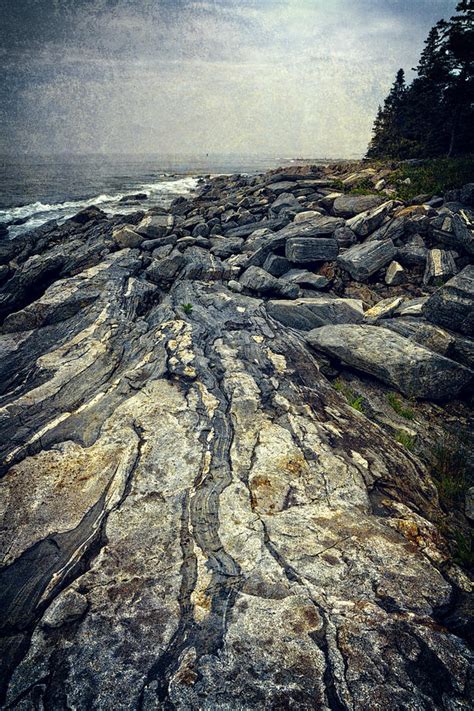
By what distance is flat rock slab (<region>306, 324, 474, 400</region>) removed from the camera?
9188mm

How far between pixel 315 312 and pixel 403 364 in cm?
407

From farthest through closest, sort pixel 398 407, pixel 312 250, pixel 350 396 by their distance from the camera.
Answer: pixel 312 250, pixel 350 396, pixel 398 407

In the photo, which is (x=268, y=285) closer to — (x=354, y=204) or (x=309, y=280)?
(x=309, y=280)

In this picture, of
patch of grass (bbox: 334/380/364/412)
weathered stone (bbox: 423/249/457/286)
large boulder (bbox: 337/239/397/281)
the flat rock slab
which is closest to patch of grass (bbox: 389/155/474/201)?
large boulder (bbox: 337/239/397/281)

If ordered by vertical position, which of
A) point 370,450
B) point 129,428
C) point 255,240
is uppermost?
point 255,240

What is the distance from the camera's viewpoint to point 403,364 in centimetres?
930

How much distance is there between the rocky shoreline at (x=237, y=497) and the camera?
367cm

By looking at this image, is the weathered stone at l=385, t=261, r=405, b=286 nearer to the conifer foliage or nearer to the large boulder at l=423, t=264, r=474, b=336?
the large boulder at l=423, t=264, r=474, b=336

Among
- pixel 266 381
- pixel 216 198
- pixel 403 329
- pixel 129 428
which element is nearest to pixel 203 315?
pixel 266 381

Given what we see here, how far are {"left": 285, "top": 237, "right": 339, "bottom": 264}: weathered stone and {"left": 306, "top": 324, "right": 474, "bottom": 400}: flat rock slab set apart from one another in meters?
6.88

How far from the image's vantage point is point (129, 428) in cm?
717

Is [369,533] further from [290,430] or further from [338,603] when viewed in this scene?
[290,430]

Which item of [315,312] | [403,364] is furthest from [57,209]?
[403,364]

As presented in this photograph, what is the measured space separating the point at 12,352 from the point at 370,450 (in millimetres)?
10719
